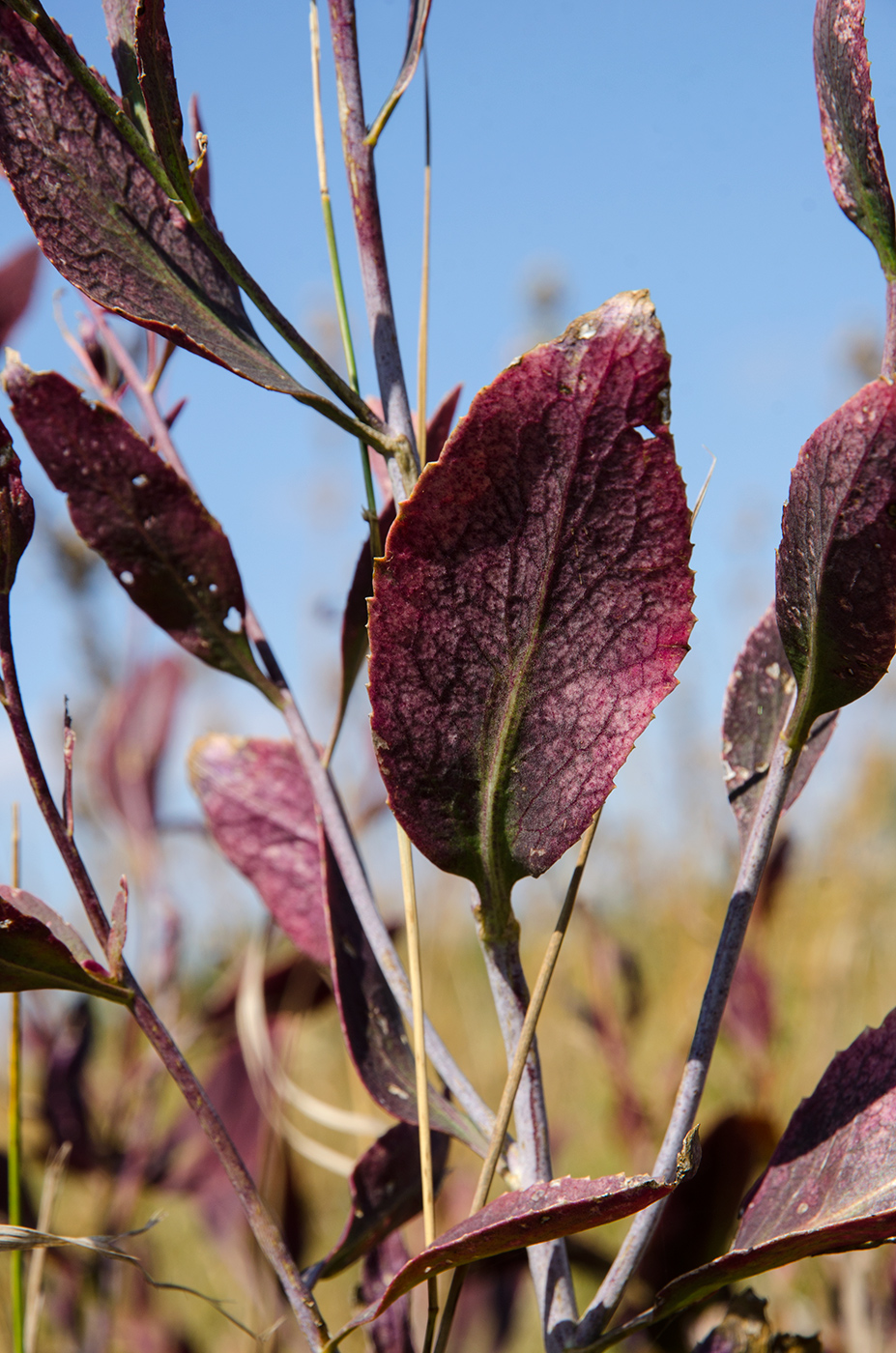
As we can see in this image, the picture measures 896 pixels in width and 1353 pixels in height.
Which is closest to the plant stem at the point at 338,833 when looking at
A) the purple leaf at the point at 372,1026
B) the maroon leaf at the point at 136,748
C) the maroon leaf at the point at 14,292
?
the purple leaf at the point at 372,1026

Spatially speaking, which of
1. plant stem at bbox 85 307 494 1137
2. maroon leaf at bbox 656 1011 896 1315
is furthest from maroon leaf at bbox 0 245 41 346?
maroon leaf at bbox 656 1011 896 1315

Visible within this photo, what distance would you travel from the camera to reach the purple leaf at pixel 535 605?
31 centimetres

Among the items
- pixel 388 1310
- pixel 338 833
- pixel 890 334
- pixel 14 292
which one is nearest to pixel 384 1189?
pixel 388 1310

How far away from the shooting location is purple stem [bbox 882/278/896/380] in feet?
1.16

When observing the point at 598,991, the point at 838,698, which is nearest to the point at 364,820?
the point at 598,991

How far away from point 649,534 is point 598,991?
114cm

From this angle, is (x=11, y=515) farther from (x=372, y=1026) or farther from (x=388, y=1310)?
(x=388, y=1310)

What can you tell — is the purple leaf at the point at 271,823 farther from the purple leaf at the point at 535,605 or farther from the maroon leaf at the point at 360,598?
the purple leaf at the point at 535,605

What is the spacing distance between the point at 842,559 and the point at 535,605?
0.32 feet

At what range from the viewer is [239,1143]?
87 centimetres

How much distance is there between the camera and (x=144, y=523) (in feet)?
1.54

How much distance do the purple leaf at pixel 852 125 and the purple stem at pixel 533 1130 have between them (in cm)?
29

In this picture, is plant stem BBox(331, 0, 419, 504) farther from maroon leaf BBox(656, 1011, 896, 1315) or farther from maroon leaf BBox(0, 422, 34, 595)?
maroon leaf BBox(656, 1011, 896, 1315)

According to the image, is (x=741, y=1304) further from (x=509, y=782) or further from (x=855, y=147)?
(x=855, y=147)
